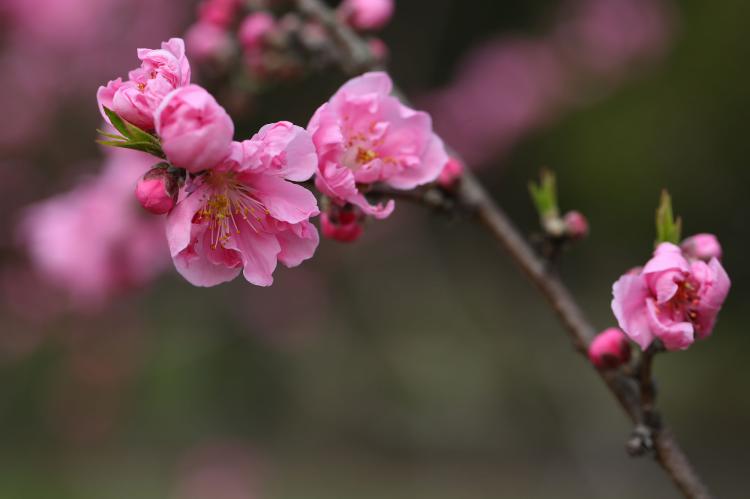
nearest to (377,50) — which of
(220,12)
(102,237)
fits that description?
(220,12)

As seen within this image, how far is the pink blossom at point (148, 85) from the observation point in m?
0.71

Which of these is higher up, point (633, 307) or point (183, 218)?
point (183, 218)

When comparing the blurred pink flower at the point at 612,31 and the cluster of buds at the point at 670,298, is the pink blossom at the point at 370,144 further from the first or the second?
the blurred pink flower at the point at 612,31

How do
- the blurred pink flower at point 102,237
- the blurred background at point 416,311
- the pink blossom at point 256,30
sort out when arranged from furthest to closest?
1. the blurred background at point 416,311
2. the blurred pink flower at point 102,237
3. the pink blossom at point 256,30

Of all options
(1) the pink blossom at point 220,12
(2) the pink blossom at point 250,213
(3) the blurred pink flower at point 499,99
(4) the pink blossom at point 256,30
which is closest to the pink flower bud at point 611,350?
(2) the pink blossom at point 250,213

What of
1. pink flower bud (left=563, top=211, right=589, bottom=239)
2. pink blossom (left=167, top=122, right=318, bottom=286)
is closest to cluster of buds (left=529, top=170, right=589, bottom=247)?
pink flower bud (left=563, top=211, right=589, bottom=239)

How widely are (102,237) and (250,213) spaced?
149 centimetres

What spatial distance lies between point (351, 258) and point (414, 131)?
10.9 ft

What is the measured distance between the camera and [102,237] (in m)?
2.14

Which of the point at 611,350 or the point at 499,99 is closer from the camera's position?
the point at 611,350

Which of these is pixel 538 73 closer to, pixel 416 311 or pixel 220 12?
pixel 416 311

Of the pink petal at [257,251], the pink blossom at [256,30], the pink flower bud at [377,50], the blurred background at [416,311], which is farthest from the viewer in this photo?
the blurred background at [416,311]

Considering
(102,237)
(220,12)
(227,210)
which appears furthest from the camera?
(102,237)

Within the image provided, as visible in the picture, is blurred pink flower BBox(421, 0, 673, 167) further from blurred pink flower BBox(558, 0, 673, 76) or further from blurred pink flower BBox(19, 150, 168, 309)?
blurred pink flower BBox(19, 150, 168, 309)
